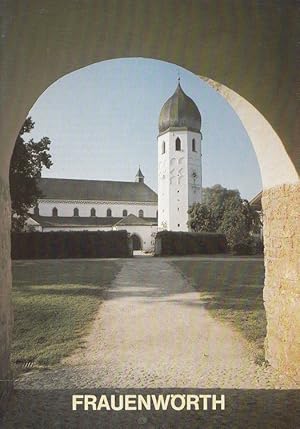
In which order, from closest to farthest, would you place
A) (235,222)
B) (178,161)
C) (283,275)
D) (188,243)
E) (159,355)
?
(283,275) < (159,355) < (235,222) < (188,243) < (178,161)

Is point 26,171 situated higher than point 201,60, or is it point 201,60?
point 26,171

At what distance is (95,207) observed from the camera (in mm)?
55094

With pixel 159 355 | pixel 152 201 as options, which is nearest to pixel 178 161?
pixel 152 201

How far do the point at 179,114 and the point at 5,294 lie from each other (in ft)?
145

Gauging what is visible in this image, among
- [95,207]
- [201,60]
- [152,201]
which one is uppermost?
[152,201]

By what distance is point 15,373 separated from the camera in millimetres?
4766

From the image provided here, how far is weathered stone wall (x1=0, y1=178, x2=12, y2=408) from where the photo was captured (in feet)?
12.1

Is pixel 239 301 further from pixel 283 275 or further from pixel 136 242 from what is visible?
pixel 136 242

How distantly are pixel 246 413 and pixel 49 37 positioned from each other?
12.6 ft

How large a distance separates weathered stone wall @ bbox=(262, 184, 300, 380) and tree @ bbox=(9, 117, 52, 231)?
14920 millimetres

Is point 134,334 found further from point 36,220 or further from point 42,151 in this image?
point 36,220

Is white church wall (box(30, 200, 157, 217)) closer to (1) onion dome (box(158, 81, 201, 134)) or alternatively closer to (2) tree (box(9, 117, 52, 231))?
(1) onion dome (box(158, 81, 201, 134))

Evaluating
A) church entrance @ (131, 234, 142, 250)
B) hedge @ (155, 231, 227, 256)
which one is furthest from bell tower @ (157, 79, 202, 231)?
hedge @ (155, 231, 227, 256)

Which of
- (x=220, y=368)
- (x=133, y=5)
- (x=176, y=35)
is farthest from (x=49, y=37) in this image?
(x=220, y=368)
